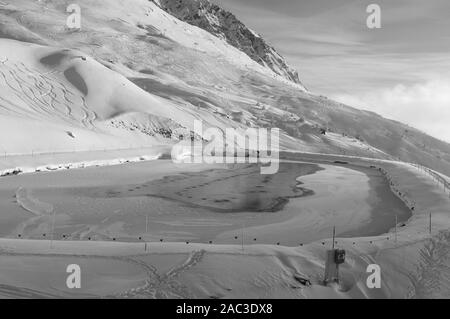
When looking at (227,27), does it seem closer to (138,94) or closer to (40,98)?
(138,94)

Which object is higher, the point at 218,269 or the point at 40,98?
the point at 40,98

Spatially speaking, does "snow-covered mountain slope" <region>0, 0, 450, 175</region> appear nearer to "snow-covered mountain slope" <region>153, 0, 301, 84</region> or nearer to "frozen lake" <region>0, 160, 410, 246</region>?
"frozen lake" <region>0, 160, 410, 246</region>

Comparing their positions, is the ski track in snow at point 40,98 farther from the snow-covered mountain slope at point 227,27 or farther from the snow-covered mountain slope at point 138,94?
the snow-covered mountain slope at point 227,27

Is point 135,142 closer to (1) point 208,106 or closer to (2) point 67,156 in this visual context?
(2) point 67,156

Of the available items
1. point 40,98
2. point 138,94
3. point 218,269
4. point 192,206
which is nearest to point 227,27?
point 138,94
